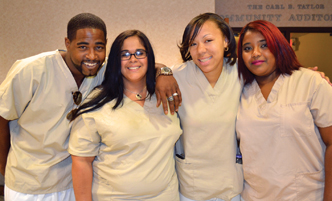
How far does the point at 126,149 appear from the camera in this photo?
45.2 inches

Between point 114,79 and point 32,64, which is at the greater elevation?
point 32,64

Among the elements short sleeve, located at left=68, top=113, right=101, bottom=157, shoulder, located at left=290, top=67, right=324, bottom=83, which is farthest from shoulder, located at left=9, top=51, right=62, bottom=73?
shoulder, located at left=290, top=67, right=324, bottom=83

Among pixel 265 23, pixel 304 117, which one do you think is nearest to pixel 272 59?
pixel 265 23

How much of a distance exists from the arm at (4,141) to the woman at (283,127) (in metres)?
1.39

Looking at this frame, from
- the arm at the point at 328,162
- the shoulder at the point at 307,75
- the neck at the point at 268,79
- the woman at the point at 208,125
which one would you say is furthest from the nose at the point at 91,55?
the arm at the point at 328,162

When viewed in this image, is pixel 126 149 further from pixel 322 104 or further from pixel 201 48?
pixel 322 104

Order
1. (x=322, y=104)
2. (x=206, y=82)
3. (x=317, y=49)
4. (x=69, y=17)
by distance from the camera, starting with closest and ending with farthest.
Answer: (x=322, y=104) → (x=206, y=82) → (x=69, y=17) → (x=317, y=49)

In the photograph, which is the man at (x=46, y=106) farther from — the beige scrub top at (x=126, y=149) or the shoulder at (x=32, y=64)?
the beige scrub top at (x=126, y=149)

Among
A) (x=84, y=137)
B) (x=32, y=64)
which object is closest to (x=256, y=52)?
(x=84, y=137)

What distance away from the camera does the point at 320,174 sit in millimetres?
1167

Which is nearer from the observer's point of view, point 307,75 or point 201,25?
point 307,75

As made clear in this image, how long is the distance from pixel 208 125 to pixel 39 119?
988mm

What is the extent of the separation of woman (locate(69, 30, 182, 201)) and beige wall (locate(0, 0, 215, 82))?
1.52 m

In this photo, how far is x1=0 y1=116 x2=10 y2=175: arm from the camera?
1.34m
